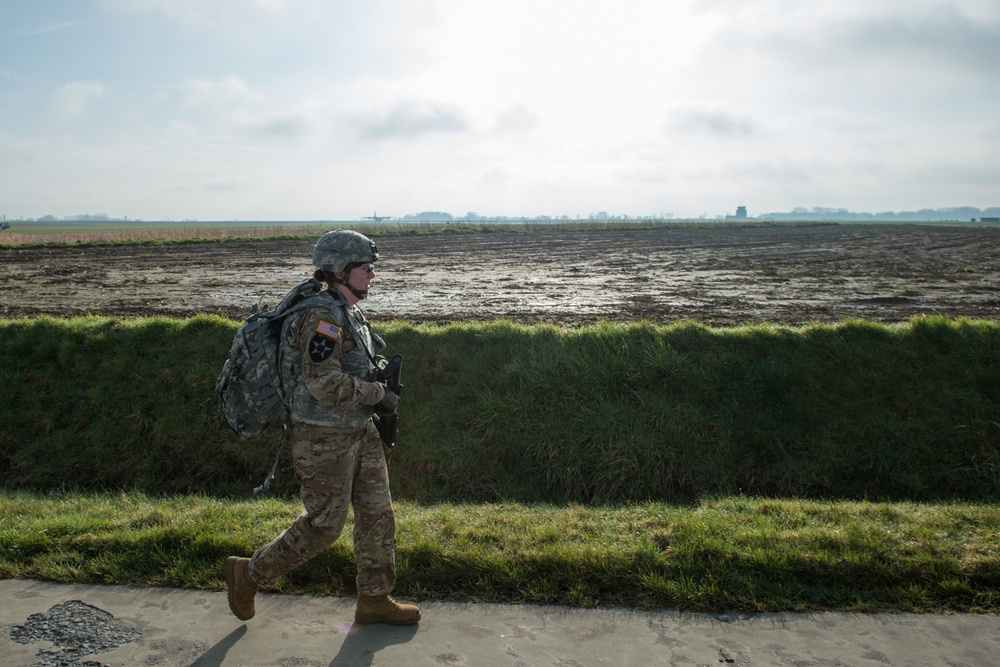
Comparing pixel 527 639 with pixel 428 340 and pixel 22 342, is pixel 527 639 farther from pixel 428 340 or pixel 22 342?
pixel 22 342

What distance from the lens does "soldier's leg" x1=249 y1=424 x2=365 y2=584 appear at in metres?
3.48

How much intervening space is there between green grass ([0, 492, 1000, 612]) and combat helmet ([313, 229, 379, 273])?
1.88m

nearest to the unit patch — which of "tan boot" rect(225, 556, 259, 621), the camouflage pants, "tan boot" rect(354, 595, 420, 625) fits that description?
the camouflage pants

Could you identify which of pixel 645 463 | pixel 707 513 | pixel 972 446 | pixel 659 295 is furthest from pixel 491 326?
pixel 659 295

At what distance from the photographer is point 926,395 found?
7352mm

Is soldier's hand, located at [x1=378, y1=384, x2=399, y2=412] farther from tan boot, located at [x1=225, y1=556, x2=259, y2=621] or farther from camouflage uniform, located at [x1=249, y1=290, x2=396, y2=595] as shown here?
tan boot, located at [x1=225, y1=556, x2=259, y2=621]

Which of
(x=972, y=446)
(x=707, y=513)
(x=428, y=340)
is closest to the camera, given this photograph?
(x=707, y=513)

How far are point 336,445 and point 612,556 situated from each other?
1.84 m

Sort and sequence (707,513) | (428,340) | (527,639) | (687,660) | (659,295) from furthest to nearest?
1. (659,295)
2. (428,340)
3. (707,513)
4. (527,639)
5. (687,660)

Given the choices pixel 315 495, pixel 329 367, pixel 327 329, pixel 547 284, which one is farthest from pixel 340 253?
pixel 547 284

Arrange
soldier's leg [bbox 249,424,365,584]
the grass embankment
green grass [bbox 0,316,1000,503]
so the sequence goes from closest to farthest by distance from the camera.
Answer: soldier's leg [bbox 249,424,365,584] < the grass embankment < green grass [bbox 0,316,1000,503]

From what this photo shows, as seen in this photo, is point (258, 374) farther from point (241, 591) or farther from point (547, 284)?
point (547, 284)

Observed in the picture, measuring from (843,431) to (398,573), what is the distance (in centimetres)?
516

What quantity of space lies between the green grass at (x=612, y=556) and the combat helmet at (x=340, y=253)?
1.88 metres
